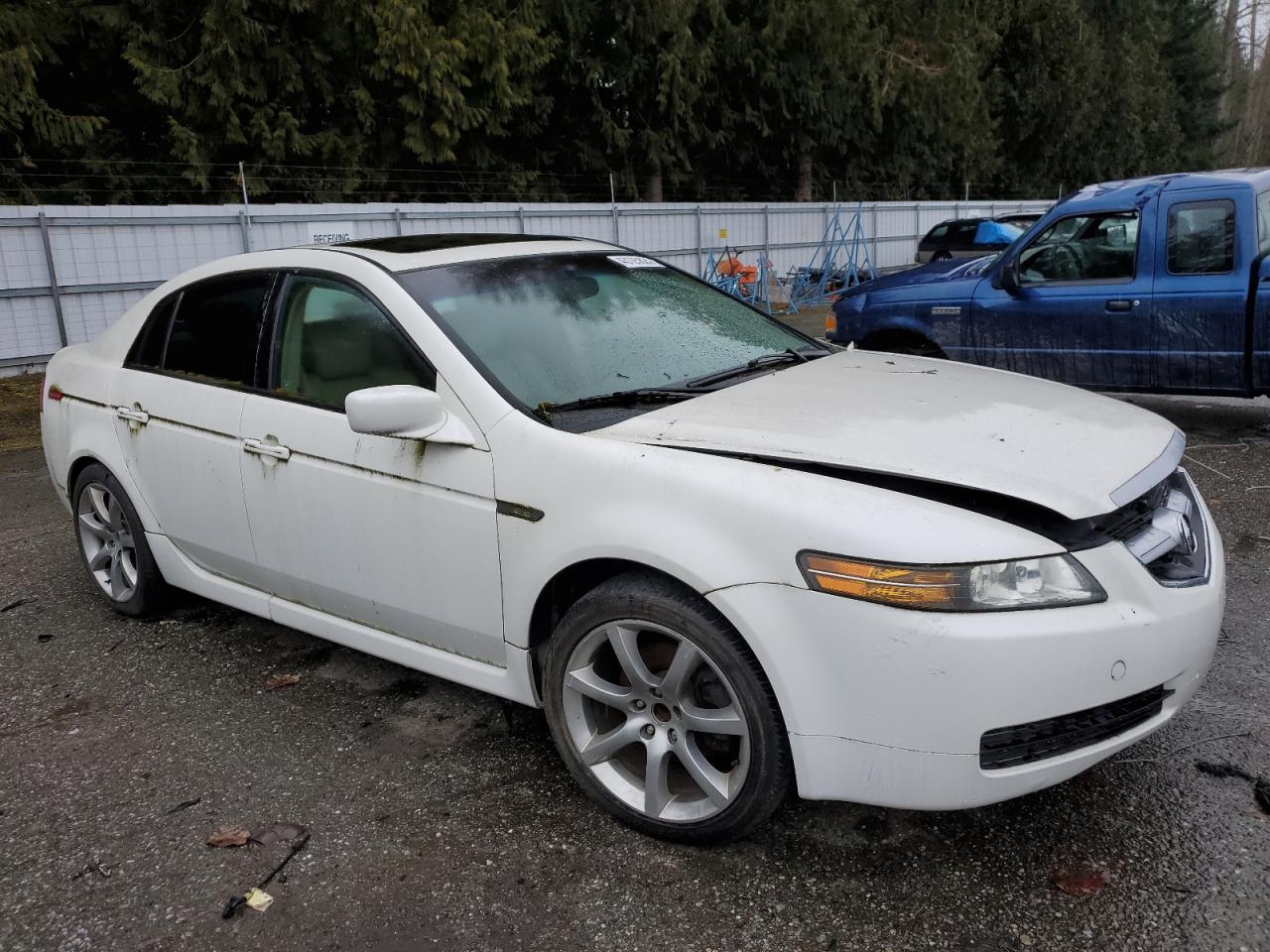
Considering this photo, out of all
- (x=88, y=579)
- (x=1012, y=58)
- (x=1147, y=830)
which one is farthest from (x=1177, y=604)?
(x=1012, y=58)

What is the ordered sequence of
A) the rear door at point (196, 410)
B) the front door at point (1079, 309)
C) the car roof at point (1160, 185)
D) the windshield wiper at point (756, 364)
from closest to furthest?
the windshield wiper at point (756, 364)
the rear door at point (196, 410)
the car roof at point (1160, 185)
the front door at point (1079, 309)

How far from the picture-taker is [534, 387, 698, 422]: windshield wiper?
3.10 meters

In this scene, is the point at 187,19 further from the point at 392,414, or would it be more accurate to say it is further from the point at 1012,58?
the point at 1012,58

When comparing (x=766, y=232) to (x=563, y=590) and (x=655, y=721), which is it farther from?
(x=655, y=721)

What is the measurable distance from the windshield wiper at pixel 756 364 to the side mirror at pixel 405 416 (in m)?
0.78

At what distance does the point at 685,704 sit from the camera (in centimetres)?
269

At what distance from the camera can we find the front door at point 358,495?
307cm

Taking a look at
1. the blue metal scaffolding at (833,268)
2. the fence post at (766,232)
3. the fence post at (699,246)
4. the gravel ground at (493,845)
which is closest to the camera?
the gravel ground at (493,845)

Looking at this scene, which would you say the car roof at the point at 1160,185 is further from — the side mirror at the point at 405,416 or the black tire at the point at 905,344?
the side mirror at the point at 405,416

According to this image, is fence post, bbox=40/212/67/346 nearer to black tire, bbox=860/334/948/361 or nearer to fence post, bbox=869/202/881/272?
black tire, bbox=860/334/948/361

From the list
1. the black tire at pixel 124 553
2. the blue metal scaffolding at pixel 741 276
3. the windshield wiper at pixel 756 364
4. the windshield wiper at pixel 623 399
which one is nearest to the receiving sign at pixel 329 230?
the blue metal scaffolding at pixel 741 276

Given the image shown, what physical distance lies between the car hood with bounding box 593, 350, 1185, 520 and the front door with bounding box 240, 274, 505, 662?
0.55 meters

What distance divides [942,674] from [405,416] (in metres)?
1.58

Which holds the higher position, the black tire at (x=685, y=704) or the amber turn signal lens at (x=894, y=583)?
→ the amber turn signal lens at (x=894, y=583)
